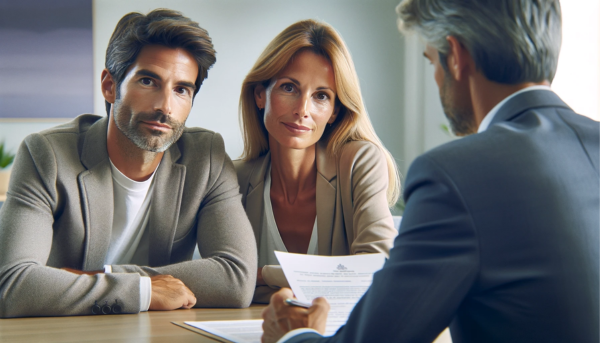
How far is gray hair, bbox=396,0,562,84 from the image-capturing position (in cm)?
81

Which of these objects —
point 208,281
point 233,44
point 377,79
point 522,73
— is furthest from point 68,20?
point 522,73

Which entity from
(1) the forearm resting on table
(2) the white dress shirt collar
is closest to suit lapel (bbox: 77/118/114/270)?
(1) the forearm resting on table

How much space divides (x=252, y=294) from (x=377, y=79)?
3633mm

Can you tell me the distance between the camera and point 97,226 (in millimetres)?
1622

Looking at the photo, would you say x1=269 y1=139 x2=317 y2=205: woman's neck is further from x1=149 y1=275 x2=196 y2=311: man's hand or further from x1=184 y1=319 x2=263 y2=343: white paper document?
x1=184 y1=319 x2=263 y2=343: white paper document

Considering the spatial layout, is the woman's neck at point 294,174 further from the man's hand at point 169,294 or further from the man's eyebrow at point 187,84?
the man's hand at point 169,294

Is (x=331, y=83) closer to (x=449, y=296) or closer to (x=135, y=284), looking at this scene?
(x=135, y=284)

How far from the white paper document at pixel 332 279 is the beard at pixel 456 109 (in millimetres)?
462

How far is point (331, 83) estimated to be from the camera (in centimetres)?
189

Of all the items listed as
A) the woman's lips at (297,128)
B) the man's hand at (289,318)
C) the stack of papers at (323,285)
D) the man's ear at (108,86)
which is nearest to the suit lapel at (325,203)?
the woman's lips at (297,128)

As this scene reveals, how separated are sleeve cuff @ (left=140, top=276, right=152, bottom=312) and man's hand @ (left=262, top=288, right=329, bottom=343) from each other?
48 centimetres

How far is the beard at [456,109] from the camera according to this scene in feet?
2.94

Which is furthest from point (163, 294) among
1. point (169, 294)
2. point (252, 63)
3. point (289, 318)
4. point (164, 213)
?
point (252, 63)

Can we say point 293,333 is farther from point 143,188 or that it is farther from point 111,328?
point 143,188
